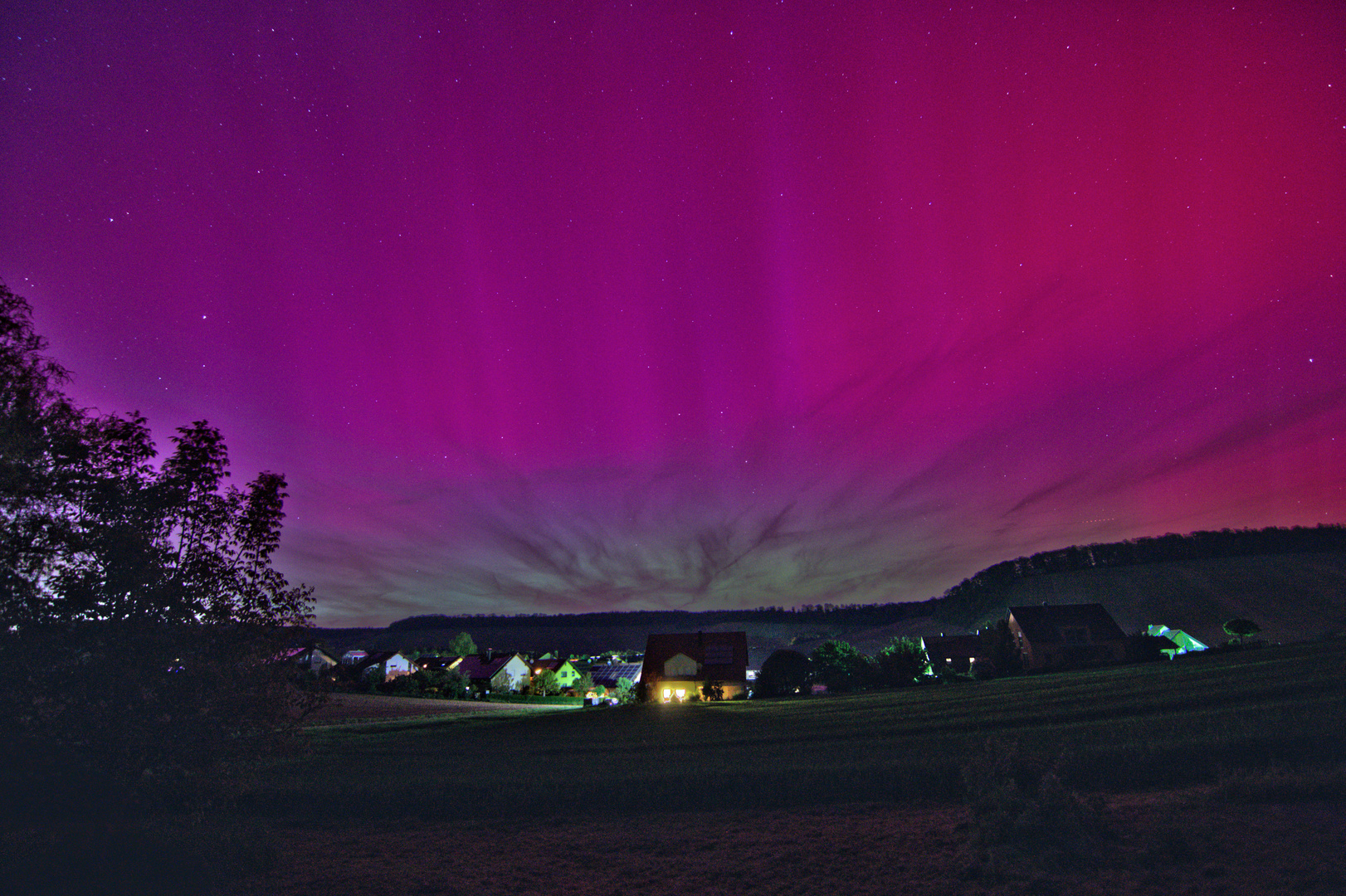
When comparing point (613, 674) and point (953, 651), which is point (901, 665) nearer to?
point (953, 651)

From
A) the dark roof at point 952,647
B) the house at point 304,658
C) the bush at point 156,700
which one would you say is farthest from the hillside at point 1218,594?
the bush at point 156,700

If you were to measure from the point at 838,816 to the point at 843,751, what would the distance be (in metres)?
9.59

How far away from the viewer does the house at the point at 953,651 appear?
79.0 m

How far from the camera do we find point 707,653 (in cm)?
7956

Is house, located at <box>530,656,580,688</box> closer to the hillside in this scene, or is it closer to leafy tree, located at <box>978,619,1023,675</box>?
leafy tree, located at <box>978,619,1023,675</box>

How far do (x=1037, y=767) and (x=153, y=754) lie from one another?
17096 mm

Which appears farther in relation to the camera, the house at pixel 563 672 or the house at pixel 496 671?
the house at pixel 496 671

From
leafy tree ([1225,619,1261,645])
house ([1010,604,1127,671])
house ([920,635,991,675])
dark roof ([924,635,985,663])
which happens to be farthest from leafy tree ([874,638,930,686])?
leafy tree ([1225,619,1261,645])

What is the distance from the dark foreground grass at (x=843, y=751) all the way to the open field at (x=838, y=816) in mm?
143

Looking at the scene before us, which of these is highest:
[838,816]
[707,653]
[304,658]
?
[707,653]

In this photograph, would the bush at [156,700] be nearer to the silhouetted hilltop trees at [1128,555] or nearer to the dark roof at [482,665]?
the dark roof at [482,665]

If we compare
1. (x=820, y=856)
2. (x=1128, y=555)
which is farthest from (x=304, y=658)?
(x=1128, y=555)

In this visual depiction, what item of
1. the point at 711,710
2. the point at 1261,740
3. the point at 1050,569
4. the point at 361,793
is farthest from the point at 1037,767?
the point at 1050,569

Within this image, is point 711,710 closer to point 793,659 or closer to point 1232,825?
point 793,659
